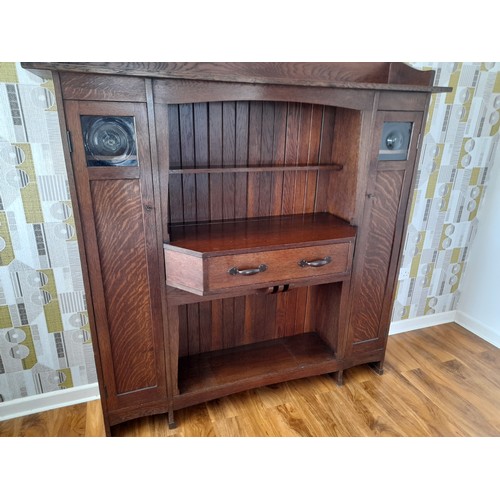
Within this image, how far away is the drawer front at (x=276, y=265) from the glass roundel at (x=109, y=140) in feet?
1.61

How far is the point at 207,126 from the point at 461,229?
189 cm

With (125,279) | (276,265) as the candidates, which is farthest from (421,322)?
(125,279)

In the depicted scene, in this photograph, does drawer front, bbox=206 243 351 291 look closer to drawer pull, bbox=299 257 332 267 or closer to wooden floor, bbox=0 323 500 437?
drawer pull, bbox=299 257 332 267

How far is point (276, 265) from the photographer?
1.52 m

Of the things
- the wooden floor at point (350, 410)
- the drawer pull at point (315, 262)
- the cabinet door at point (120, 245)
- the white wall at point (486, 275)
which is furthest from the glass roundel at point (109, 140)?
the white wall at point (486, 275)

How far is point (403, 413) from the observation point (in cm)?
181

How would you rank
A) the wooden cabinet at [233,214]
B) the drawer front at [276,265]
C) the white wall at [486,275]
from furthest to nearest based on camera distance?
the white wall at [486,275] → the drawer front at [276,265] → the wooden cabinet at [233,214]

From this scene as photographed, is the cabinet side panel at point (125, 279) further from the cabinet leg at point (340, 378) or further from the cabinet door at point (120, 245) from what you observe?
the cabinet leg at point (340, 378)

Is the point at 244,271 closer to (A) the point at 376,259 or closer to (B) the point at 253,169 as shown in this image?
(B) the point at 253,169

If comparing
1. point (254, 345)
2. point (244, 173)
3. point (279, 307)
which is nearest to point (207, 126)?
point (244, 173)

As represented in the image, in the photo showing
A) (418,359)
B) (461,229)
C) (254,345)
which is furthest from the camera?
(461,229)

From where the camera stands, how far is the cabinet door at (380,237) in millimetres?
1640

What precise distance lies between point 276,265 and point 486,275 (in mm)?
1754

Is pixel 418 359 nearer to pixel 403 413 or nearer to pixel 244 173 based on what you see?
pixel 403 413
